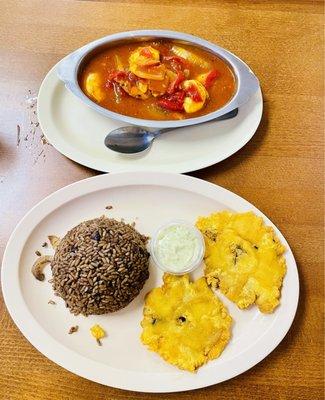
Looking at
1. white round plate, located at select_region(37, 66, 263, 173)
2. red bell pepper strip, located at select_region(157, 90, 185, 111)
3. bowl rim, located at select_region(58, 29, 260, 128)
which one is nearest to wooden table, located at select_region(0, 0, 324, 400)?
white round plate, located at select_region(37, 66, 263, 173)

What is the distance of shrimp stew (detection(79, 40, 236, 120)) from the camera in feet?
5.51

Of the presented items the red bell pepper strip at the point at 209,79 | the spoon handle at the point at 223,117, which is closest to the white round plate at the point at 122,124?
the spoon handle at the point at 223,117

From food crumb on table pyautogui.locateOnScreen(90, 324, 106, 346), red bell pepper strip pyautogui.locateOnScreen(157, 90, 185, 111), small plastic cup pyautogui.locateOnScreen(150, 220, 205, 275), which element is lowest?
food crumb on table pyautogui.locateOnScreen(90, 324, 106, 346)

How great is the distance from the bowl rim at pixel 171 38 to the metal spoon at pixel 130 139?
0.16 ft

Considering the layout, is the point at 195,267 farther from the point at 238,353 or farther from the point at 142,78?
the point at 142,78

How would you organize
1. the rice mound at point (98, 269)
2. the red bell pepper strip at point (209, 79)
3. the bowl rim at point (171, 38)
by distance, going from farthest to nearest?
the red bell pepper strip at point (209, 79), the bowl rim at point (171, 38), the rice mound at point (98, 269)

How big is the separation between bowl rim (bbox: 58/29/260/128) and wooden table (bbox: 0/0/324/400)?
0.55 ft

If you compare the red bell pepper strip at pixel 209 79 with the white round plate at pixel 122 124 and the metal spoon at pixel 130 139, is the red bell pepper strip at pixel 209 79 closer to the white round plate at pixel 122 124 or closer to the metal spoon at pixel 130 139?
the white round plate at pixel 122 124

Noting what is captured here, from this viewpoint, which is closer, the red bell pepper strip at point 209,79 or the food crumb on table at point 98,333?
the food crumb on table at point 98,333

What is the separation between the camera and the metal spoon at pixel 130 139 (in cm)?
165

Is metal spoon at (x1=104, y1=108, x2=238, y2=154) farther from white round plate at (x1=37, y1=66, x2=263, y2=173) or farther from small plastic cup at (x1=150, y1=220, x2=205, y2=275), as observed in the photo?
small plastic cup at (x1=150, y1=220, x2=205, y2=275)

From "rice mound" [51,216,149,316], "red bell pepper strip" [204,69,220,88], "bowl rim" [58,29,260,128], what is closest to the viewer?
"rice mound" [51,216,149,316]

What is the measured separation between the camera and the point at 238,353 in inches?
56.0

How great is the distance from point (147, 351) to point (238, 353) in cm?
30
